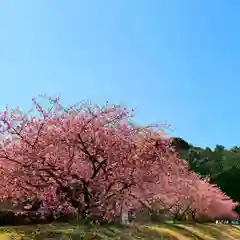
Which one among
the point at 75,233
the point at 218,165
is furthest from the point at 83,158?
the point at 218,165

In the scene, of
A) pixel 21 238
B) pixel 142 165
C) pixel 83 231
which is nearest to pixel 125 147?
pixel 142 165

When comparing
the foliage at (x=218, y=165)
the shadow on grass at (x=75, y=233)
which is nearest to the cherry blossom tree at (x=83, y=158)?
the shadow on grass at (x=75, y=233)

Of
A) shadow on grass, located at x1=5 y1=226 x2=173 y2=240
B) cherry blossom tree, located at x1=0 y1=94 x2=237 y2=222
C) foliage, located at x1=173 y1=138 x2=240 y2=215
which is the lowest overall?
shadow on grass, located at x1=5 y1=226 x2=173 y2=240

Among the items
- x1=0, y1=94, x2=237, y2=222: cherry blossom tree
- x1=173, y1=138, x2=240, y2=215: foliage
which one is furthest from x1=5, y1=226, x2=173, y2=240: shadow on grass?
x1=173, y1=138, x2=240, y2=215: foliage

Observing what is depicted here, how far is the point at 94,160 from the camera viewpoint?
1627 cm

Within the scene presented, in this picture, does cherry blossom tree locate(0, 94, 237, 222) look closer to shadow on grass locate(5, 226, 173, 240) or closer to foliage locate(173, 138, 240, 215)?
shadow on grass locate(5, 226, 173, 240)

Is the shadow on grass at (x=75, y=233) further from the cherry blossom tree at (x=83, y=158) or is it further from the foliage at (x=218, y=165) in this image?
the foliage at (x=218, y=165)

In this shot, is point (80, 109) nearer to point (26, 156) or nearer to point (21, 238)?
point (26, 156)

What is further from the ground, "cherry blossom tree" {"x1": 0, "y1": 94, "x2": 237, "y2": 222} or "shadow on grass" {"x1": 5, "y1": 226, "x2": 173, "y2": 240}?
"cherry blossom tree" {"x1": 0, "y1": 94, "x2": 237, "y2": 222}

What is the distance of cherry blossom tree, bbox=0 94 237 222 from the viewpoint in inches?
627

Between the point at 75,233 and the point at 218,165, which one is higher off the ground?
the point at 218,165

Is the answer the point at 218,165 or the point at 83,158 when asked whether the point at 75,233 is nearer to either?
the point at 83,158

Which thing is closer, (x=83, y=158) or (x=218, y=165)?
(x=83, y=158)

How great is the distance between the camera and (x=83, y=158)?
1650 centimetres
